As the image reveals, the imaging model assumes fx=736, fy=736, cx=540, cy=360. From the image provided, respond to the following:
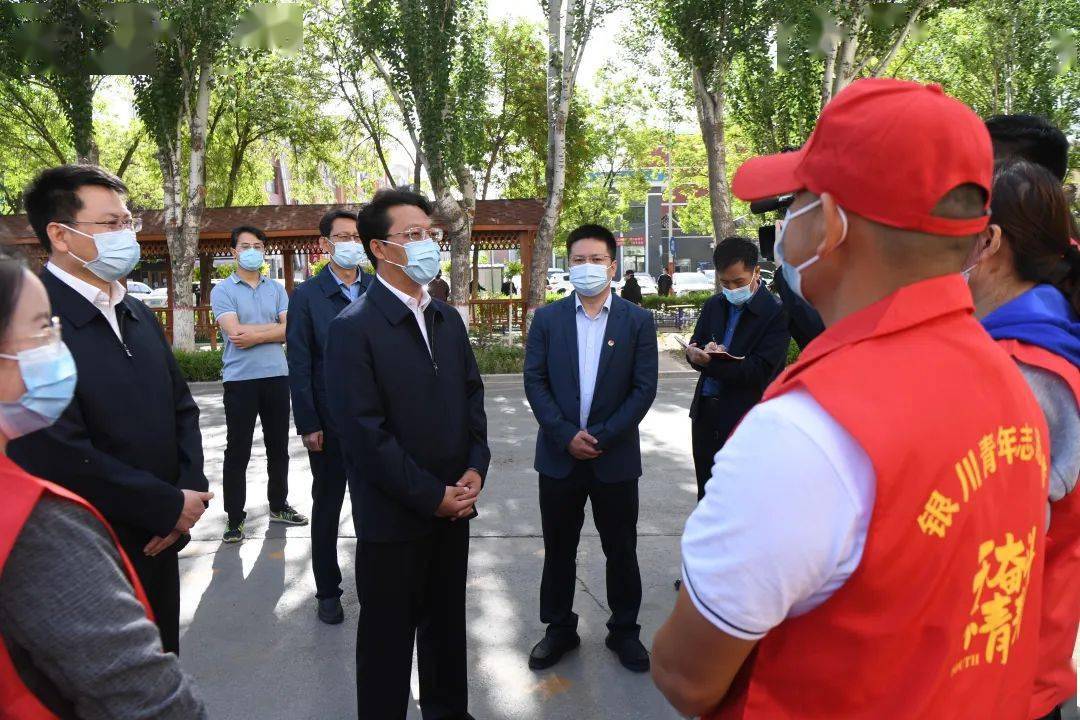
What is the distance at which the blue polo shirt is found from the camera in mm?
5379

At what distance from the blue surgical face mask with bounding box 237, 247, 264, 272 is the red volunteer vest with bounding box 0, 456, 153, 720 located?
15.5 ft

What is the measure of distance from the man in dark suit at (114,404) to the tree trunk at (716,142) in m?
12.8

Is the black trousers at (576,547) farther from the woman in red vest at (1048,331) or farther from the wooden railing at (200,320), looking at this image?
the wooden railing at (200,320)

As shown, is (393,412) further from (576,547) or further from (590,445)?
(576,547)

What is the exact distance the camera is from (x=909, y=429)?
1005mm

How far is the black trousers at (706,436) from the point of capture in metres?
4.22

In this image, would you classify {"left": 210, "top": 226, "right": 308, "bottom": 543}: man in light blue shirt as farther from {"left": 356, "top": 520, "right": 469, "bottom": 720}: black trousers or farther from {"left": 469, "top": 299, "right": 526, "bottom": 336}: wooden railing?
{"left": 469, "top": 299, "right": 526, "bottom": 336}: wooden railing

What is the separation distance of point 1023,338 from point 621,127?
26341 millimetres

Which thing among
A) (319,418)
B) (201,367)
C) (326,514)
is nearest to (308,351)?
(319,418)

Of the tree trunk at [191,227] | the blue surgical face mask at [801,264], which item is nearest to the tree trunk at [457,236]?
the tree trunk at [191,227]

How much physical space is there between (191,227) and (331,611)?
519 inches

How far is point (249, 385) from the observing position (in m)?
5.39

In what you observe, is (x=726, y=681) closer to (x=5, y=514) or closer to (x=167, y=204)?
(x=5, y=514)

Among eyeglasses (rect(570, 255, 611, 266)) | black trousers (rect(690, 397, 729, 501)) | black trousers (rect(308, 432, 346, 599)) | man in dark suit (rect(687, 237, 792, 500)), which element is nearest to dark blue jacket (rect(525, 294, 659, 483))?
eyeglasses (rect(570, 255, 611, 266))
